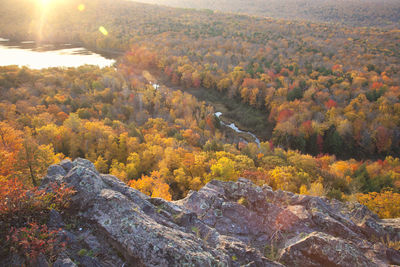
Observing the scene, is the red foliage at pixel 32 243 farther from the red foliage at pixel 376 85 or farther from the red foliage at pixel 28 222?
the red foliage at pixel 376 85

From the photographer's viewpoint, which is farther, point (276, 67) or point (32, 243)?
point (276, 67)

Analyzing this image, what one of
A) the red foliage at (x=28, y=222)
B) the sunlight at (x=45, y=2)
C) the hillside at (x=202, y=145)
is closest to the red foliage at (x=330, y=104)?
the hillside at (x=202, y=145)

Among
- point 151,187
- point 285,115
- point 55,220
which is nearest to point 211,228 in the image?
point 55,220

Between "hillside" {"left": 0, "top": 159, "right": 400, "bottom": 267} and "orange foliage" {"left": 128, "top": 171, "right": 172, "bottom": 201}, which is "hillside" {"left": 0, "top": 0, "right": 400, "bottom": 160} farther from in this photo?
"hillside" {"left": 0, "top": 159, "right": 400, "bottom": 267}

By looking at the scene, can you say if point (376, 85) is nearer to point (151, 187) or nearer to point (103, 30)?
point (151, 187)

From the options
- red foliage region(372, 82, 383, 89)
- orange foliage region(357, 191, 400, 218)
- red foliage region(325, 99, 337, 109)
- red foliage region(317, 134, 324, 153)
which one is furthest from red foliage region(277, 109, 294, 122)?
orange foliage region(357, 191, 400, 218)

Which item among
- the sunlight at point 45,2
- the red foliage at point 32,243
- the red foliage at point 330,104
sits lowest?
the red foliage at point 330,104

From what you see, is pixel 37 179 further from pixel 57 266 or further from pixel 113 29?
pixel 113 29
